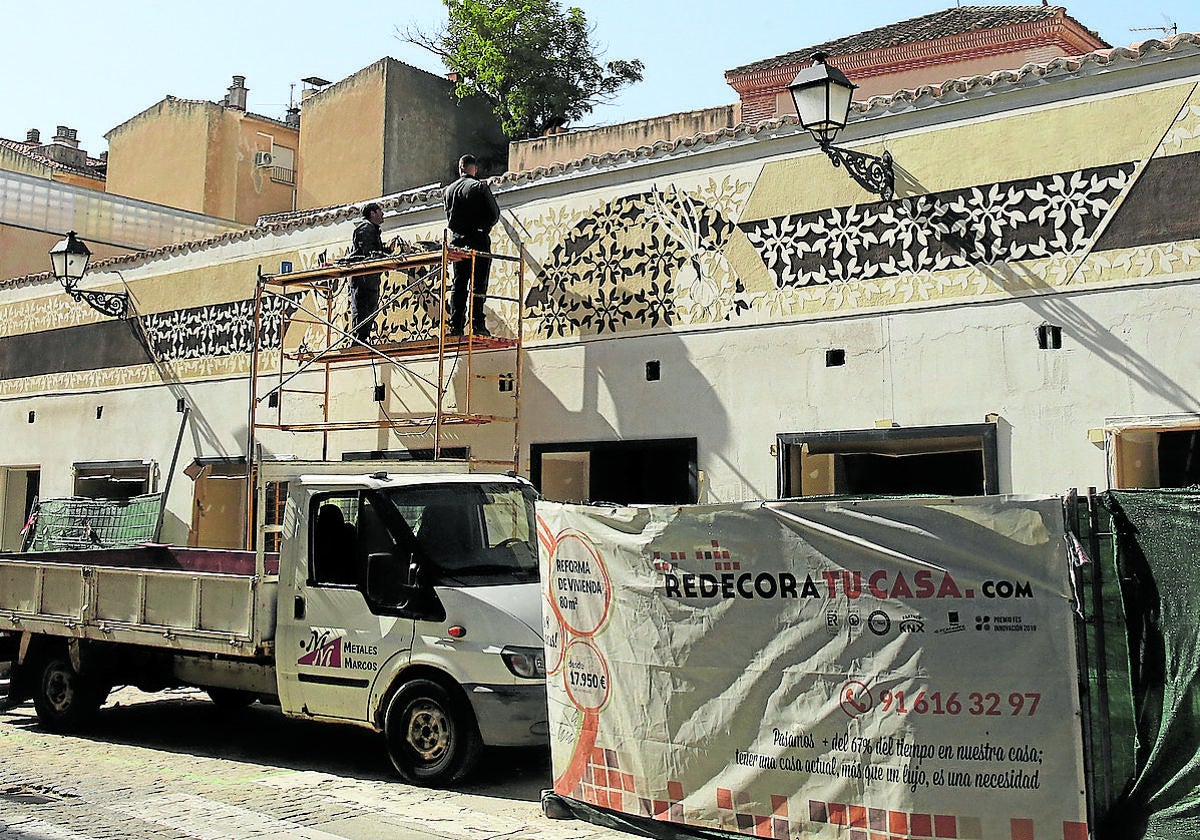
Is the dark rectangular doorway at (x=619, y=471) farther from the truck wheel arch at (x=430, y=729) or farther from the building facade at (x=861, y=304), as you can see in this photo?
the truck wheel arch at (x=430, y=729)

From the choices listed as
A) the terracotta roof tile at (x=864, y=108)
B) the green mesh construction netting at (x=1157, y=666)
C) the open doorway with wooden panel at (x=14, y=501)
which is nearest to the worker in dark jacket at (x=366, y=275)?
the terracotta roof tile at (x=864, y=108)

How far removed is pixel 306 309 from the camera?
1577 cm

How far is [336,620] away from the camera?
840 cm

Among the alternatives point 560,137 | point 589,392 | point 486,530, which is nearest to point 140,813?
point 486,530

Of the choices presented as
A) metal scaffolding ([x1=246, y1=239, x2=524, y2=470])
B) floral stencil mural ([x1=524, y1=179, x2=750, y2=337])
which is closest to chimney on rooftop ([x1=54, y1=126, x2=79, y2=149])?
metal scaffolding ([x1=246, y1=239, x2=524, y2=470])

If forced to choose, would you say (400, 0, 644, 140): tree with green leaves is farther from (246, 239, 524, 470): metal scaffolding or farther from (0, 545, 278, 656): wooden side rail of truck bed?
(0, 545, 278, 656): wooden side rail of truck bed

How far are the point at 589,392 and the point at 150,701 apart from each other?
559 cm

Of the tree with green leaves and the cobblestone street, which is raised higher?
the tree with green leaves

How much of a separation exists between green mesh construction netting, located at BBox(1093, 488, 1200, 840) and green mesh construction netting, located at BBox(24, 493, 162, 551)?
14678mm

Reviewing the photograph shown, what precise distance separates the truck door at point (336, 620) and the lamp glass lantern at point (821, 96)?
5339mm

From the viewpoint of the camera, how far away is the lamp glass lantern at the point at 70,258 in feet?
61.8

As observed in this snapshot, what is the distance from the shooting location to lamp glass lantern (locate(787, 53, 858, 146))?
34.3 ft

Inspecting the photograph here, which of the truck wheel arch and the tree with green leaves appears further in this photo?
the tree with green leaves

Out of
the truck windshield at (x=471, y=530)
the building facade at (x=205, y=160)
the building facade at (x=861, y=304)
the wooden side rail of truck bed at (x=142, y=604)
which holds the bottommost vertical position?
the wooden side rail of truck bed at (x=142, y=604)
